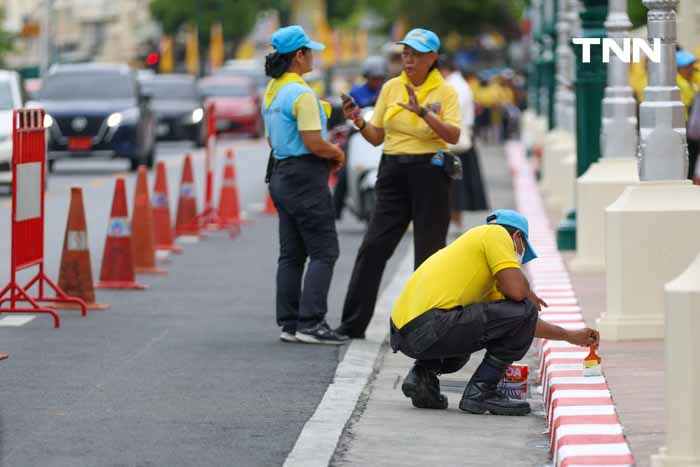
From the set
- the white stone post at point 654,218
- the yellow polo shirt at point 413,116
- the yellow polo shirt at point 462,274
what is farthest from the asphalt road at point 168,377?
the white stone post at point 654,218

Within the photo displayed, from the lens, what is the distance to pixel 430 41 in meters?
11.0

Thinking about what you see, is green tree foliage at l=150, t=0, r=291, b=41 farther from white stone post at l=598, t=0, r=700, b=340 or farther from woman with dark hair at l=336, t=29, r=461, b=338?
white stone post at l=598, t=0, r=700, b=340

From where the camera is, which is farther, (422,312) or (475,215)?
(475,215)

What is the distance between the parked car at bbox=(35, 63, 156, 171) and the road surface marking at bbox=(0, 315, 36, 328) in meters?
19.1

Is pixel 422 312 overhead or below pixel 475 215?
overhead

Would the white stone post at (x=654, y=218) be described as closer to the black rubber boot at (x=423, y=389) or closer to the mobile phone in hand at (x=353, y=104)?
the mobile phone in hand at (x=353, y=104)

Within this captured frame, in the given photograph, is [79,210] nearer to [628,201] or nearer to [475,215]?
[628,201]

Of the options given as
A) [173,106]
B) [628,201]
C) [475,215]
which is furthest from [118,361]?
[173,106]

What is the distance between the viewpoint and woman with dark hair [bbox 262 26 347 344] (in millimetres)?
11125

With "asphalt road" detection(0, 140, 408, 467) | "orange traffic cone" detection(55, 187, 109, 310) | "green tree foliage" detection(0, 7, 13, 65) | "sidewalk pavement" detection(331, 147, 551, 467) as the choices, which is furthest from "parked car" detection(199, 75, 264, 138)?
"sidewalk pavement" detection(331, 147, 551, 467)

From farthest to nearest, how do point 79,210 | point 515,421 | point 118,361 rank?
point 79,210 → point 118,361 → point 515,421

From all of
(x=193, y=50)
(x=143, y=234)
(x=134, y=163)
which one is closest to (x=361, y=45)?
(x=193, y=50)

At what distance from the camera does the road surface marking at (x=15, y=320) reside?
1186cm

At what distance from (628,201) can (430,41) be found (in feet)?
4.58
